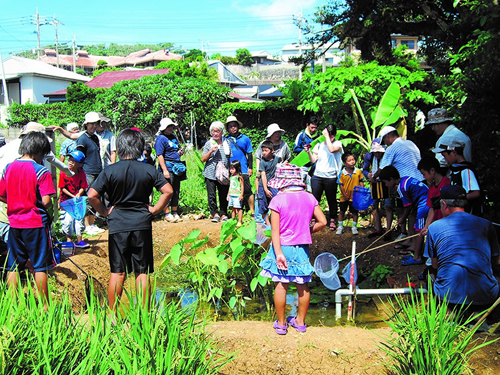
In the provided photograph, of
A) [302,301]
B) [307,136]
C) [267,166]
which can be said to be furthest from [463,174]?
[307,136]

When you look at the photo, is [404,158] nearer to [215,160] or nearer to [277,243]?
[277,243]

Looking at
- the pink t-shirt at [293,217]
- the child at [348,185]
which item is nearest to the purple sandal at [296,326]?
the pink t-shirt at [293,217]

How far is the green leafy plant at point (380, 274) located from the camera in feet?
21.3

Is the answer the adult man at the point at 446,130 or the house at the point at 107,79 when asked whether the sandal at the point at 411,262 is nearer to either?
the adult man at the point at 446,130

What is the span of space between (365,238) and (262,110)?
40.4ft

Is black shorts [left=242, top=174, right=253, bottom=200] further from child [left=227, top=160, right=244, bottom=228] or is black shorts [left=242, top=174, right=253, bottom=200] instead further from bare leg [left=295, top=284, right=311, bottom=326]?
bare leg [left=295, top=284, right=311, bottom=326]

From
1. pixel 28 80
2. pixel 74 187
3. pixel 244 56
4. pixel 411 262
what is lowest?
pixel 411 262

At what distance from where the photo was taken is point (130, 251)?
180 inches

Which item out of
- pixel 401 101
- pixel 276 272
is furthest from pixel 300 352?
pixel 401 101

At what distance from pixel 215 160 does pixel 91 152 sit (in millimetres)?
2105

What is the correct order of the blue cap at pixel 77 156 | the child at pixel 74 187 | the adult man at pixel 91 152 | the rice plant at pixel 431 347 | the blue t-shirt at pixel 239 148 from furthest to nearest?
1. the blue t-shirt at pixel 239 148
2. the adult man at pixel 91 152
3. the blue cap at pixel 77 156
4. the child at pixel 74 187
5. the rice plant at pixel 431 347

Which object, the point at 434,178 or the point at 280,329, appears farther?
the point at 434,178

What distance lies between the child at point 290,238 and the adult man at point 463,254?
1099 millimetres

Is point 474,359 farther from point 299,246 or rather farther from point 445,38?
point 445,38
